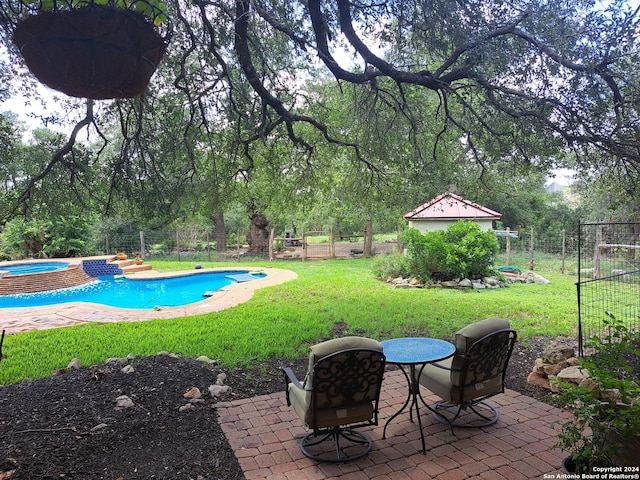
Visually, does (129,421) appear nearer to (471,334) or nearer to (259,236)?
(471,334)

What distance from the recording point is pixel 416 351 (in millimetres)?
3273

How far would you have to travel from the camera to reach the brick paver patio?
2664mm

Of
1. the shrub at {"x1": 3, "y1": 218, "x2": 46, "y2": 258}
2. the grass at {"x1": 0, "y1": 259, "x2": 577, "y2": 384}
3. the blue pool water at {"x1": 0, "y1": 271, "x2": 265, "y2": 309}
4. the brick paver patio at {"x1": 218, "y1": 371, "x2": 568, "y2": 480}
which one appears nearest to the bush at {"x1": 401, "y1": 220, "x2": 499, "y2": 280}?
the grass at {"x1": 0, "y1": 259, "x2": 577, "y2": 384}

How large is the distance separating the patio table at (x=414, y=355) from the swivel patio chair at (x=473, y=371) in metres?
0.12

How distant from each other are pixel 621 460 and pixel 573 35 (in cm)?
305

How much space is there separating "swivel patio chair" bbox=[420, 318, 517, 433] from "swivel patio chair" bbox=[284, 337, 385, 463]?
0.62 metres

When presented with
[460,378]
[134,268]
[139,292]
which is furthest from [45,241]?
[460,378]

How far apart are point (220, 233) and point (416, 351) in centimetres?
1814

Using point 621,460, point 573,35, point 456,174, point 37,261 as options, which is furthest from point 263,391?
point 37,261

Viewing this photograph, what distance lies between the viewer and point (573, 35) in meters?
3.25

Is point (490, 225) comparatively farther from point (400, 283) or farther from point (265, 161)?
point (265, 161)

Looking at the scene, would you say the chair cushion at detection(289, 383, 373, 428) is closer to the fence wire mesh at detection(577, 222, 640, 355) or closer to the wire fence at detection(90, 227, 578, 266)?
the fence wire mesh at detection(577, 222, 640, 355)

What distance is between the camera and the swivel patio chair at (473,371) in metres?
3.00

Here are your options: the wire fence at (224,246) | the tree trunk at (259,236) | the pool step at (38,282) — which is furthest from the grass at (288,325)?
the tree trunk at (259,236)
